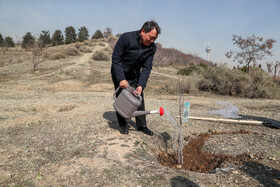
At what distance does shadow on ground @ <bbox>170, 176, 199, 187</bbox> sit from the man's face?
6.39 ft

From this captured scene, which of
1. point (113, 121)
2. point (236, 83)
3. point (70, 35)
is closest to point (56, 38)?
point (70, 35)

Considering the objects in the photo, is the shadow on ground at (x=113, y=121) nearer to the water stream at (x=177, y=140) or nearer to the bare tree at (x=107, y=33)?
the water stream at (x=177, y=140)

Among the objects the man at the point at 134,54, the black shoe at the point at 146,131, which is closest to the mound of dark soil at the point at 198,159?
the black shoe at the point at 146,131

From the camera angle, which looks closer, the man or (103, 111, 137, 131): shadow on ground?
the man

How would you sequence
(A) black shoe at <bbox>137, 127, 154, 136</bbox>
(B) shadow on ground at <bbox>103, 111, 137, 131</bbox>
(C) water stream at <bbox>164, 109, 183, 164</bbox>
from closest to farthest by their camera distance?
(C) water stream at <bbox>164, 109, 183, 164</bbox> → (A) black shoe at <bbox>137, 127, 154, 136</bbox> → (B) shadow on ground at <bbox>103, 111, 137, 131</bbox>

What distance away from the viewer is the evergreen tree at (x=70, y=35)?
139ft

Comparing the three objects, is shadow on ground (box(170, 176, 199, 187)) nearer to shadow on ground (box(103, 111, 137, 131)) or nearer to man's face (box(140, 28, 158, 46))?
shadow on ground (box(103, 111, 137, 131))

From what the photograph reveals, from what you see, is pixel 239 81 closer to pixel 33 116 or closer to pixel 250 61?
pixel 250 61

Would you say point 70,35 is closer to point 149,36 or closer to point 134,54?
point 134,54

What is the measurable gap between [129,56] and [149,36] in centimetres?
47

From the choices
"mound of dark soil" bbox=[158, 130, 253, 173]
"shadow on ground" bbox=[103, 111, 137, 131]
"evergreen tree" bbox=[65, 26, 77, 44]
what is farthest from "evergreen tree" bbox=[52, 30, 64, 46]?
"mound of dark soil" bbox=[158, 130, 253, 173]

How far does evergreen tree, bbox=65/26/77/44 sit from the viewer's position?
42.4m

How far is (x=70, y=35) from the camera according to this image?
43.1 m

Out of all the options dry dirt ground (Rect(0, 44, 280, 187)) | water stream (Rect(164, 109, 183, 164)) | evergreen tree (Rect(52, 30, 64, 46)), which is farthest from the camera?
evergreen tree (Rect(52, 30, 64, 46))
